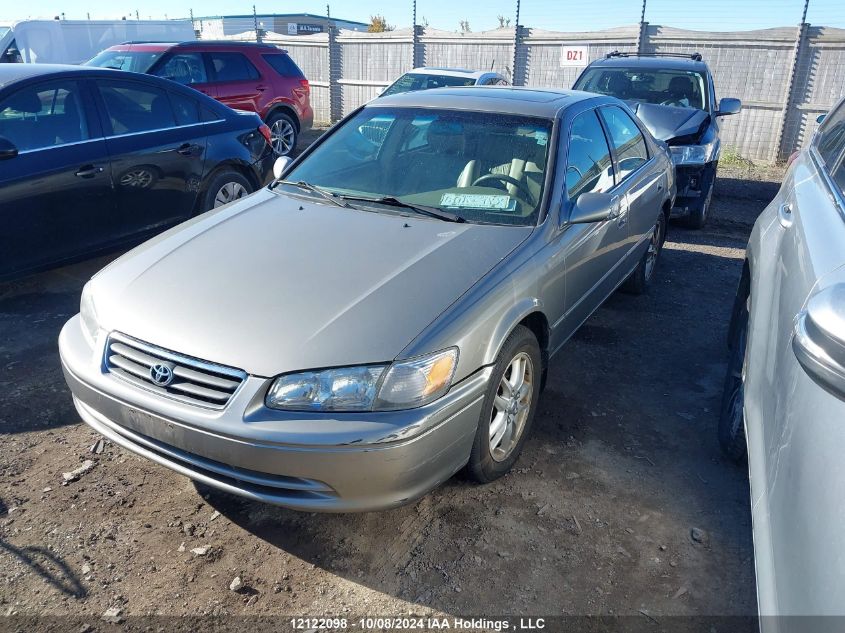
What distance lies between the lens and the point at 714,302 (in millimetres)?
5586

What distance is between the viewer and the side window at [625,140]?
4.48 m

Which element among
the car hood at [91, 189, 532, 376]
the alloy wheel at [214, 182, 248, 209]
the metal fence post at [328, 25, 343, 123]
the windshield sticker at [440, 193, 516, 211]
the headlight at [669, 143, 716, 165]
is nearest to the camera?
the car hood at [91, 189, 532, 376]

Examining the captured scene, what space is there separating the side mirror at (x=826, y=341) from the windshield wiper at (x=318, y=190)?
8.25 feet

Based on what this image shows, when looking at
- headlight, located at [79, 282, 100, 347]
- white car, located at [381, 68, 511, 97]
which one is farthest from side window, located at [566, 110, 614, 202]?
white car, located at [381, 68, 511, 97]

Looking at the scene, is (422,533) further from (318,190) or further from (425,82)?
(425,82)

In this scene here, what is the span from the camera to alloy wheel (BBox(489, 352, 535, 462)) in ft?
9.97

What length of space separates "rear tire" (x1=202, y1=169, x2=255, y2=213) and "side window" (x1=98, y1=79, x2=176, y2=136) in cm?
59

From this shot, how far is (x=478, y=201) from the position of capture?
3.47 metres

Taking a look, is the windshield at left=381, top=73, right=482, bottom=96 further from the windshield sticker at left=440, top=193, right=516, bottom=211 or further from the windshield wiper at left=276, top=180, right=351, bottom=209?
the windshield sticker at left=440, top=193, right=516, bottom=211

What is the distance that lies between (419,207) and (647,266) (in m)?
2.82

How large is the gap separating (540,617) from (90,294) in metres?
2.31

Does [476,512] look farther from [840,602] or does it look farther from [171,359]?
[840,602]

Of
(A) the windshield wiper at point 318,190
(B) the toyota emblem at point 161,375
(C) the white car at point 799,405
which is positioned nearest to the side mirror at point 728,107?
(C) the white car at point 799,405

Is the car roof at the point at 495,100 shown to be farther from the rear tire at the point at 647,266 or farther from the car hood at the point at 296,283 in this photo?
the rear tire at the point at 647,266
